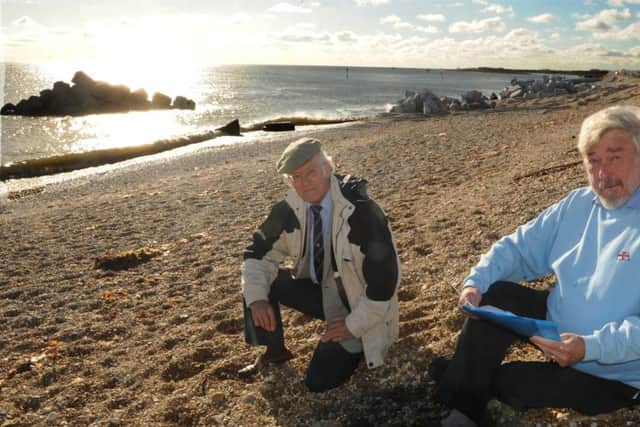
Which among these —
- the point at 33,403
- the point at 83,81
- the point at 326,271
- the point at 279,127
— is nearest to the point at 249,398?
the point at 326,271

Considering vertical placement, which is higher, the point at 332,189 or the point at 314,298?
the point at 332,189

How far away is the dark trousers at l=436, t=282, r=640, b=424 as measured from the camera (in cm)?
262

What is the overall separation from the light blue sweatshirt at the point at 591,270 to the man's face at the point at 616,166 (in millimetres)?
48

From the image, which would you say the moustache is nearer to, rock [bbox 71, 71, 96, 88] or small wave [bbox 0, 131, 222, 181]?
small wave [bbox 0, 131, 222, 181]

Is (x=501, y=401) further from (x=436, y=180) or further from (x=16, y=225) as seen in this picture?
(x=16, y=225)

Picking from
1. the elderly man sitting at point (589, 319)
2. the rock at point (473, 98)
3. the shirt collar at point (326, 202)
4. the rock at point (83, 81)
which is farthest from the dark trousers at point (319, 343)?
the rock at point (83, 81)

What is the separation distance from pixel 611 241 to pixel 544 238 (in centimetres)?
47

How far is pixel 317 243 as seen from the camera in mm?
3590

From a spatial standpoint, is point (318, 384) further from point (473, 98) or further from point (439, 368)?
point (473, 98)

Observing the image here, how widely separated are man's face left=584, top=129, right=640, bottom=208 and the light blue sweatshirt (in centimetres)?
5

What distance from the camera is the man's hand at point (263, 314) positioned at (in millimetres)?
3635

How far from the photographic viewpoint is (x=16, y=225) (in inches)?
394

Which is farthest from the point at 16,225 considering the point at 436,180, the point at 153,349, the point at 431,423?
the point at 431,423

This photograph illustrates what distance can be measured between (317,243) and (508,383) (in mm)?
1454
